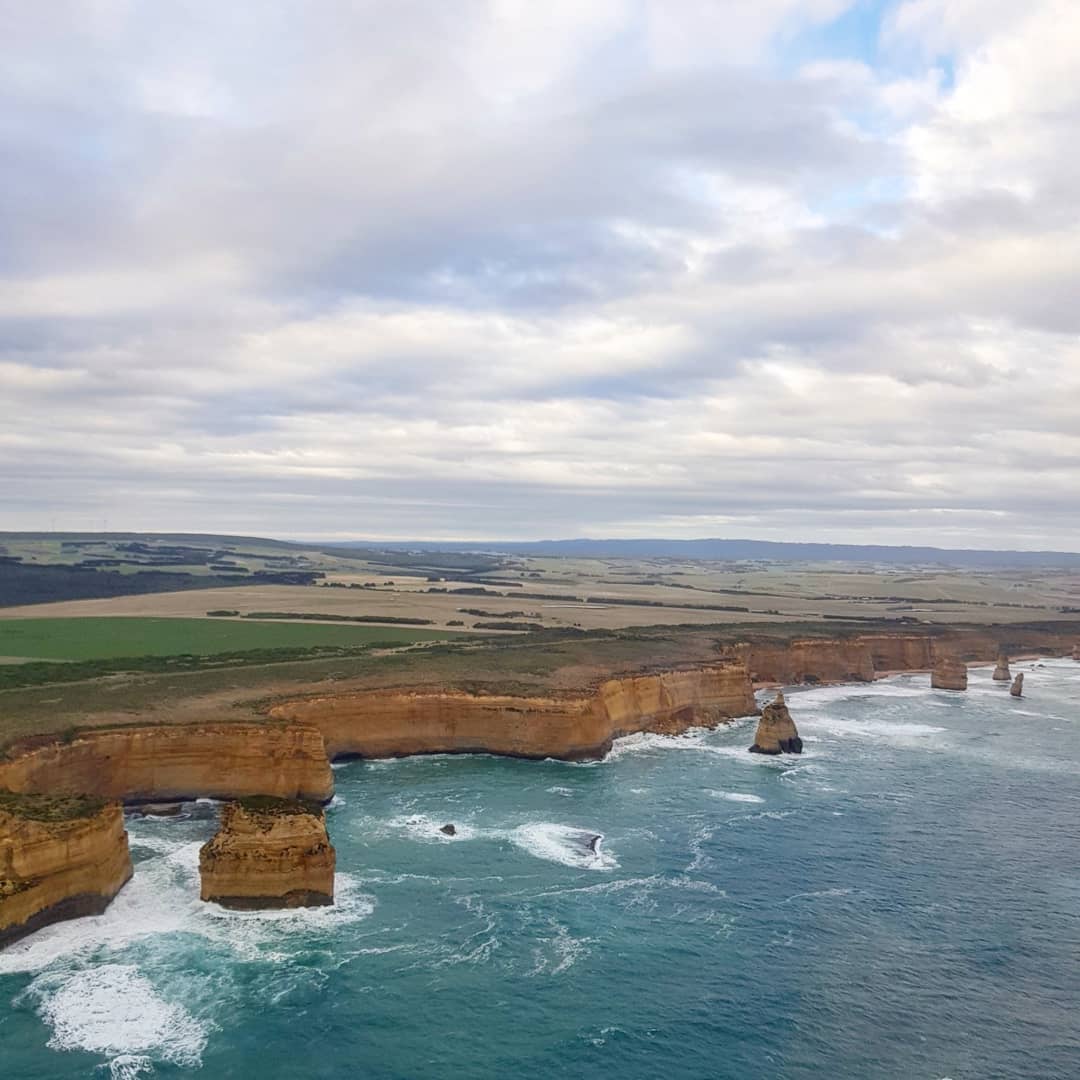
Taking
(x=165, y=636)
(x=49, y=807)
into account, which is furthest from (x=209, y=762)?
(x=165, y=636)

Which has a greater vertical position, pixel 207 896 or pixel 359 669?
pixel 359 669

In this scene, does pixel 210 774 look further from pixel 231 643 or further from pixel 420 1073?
pixel 231 643

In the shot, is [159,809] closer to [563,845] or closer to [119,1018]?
[119,1018]

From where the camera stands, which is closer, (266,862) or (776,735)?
(266,862)

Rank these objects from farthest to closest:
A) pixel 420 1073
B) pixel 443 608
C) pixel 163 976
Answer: pixel 443 608 < pixel 163 976 < pixel 420 1073

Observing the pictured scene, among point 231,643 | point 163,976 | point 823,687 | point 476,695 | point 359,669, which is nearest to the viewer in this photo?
point 163,976

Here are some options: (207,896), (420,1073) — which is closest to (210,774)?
(207,896)

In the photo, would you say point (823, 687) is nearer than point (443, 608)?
Yes

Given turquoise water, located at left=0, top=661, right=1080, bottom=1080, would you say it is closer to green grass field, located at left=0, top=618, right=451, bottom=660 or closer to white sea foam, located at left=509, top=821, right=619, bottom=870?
white sea foam, located at left=509, top=821, right=619, bottom=870
